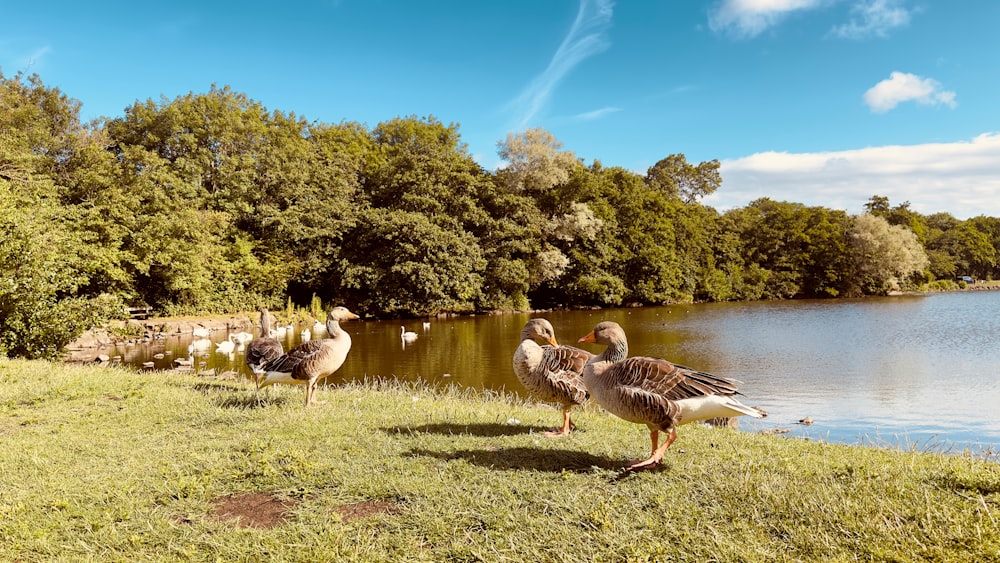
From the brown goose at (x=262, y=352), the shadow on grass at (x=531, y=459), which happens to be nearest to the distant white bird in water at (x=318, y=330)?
the brown goose at (x=262, y=352)

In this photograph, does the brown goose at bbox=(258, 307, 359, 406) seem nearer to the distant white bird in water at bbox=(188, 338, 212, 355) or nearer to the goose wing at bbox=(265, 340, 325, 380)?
the goose wing at bbox=(265, 340, 325, 380)

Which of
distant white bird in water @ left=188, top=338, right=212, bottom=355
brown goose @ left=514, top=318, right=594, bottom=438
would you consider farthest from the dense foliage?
brown goose @ left=514, top=318, right=594, bottom=438

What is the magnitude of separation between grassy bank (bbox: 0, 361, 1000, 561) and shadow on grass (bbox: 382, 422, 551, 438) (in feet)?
0.18

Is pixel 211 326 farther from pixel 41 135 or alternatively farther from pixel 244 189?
pixel 41 135

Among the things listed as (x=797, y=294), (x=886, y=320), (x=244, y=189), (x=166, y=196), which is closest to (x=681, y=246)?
(x=797, y=294)

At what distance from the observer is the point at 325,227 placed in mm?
42281

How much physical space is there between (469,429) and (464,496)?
2597 millimetres

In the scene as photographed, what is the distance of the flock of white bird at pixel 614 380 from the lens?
5473 millimetres

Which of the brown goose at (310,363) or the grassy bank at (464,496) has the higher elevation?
the brown goose at (310,363)

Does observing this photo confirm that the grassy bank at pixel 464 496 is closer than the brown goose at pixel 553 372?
Yes

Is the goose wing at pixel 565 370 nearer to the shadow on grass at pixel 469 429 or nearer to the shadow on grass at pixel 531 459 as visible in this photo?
the shadow on grass at pixel 469 429

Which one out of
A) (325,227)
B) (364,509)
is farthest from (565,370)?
(325,227)

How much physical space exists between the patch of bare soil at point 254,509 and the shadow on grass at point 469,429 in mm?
2204

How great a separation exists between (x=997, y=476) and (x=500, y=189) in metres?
Answer: 44.3
